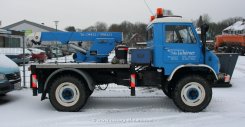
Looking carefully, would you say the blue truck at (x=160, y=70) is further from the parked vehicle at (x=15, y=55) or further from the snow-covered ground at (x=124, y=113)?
the parked vehicle at (x=15, y=55)

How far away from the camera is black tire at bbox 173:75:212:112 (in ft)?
26.1

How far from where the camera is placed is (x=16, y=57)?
68.4 ft

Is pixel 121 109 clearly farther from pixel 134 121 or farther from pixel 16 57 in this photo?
pixel 16 57

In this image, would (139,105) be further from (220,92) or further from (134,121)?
(220,92)

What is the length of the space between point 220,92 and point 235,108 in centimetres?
235

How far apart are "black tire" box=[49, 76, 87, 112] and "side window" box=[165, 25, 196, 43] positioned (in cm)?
252

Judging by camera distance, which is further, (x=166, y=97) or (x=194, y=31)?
(x=166, y=97)

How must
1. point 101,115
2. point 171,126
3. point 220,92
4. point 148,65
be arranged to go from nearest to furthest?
point 171,126 < point 101,115 < point 148,65 < point 220,92

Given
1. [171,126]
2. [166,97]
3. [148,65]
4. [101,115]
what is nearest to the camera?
[171,126]

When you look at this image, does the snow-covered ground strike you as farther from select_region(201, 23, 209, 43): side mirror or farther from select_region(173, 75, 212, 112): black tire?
select_region(201, 23, 209, 43): side mirror

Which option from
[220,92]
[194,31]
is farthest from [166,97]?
[194,31]

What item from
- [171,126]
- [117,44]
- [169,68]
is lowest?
[171,126]

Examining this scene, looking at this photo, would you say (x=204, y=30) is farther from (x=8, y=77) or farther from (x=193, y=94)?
(x=8, y=77)

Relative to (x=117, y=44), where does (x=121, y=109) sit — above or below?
below
